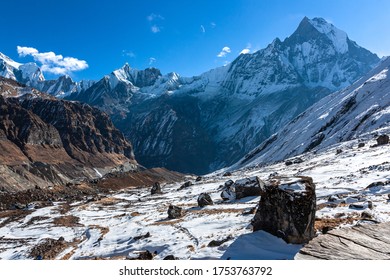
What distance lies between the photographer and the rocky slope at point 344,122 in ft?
320

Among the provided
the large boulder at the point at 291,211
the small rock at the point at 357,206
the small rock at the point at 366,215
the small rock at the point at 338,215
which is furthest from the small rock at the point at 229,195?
the large boulder at the point at 291,211

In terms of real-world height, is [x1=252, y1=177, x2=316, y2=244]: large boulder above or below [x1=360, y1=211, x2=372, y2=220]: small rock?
above

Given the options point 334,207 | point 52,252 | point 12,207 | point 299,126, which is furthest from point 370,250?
point 299,126

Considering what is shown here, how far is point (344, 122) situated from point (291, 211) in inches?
4113

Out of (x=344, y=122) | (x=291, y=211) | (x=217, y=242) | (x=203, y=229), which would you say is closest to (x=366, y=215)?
(x=291, y=211)

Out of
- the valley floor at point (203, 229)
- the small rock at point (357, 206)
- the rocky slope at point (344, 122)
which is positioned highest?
the rocky slope at point (344, 122)

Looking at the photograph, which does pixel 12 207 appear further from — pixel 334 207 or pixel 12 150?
pixel 12 150

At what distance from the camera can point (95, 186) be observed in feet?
366

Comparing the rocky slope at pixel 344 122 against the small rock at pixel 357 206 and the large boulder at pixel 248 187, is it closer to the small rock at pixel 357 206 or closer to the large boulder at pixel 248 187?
the large boulder at pixel 248 187

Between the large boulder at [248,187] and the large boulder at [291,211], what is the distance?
2317cm

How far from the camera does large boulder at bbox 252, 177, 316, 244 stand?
17.9 metres

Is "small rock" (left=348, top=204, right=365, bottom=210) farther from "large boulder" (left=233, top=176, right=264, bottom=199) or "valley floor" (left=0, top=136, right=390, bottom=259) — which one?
"large boulder" (left=233, top=176, right=264, bottom=199)

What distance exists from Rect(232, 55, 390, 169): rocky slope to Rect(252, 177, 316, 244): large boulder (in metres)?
72.8

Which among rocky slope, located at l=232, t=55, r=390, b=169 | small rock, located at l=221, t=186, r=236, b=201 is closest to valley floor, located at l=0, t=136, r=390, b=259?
small rock, located at l=221, t=186, r=236, b=201
